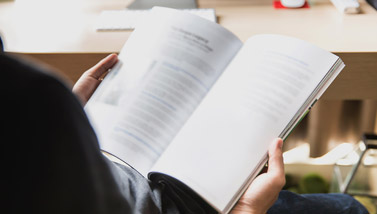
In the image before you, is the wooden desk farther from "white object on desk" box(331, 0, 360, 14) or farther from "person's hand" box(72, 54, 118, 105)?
"person's hand" box(72, 54, 118, 105)

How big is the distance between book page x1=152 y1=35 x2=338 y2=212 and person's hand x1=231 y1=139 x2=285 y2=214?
0.02 m

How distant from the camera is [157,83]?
2.04ft

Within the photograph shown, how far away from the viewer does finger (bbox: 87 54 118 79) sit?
69 cm

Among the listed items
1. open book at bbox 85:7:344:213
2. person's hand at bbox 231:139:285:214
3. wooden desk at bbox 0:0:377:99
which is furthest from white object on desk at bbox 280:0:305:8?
person's hand at bbox 231:139:285:214

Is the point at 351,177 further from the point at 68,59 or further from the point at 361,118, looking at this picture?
the point at 68,59

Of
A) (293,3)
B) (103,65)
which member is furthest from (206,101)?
(293,3)

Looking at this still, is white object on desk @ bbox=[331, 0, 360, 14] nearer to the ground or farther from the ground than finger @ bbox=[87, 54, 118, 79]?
farther from the ground

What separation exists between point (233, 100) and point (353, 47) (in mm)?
356

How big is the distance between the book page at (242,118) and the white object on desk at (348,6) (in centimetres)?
45

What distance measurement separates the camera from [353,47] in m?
0.83

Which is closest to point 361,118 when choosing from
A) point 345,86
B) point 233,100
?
point 345,86

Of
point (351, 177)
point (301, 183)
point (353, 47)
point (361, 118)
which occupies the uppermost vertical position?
point (353, 47)

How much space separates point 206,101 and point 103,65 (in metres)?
0.18

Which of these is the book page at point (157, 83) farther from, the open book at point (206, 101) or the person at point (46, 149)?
the person at point (46, 149)
